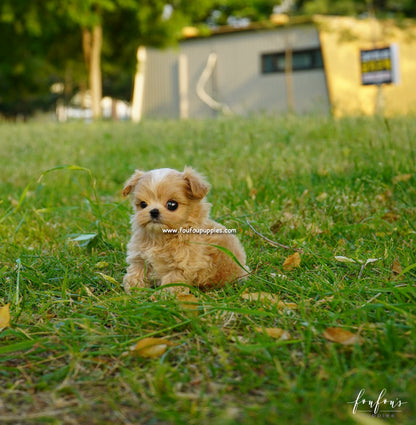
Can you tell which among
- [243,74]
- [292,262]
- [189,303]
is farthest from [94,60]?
[189,303]

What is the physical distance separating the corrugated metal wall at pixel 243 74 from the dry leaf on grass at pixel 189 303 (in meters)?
17.4

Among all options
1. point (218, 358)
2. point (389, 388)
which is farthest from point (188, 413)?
point (389, 388)

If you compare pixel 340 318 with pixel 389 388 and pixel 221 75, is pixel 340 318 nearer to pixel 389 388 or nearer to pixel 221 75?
pixel 389 388

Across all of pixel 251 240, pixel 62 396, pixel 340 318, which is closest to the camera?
pixel 62 396

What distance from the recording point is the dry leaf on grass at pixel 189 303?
236cm

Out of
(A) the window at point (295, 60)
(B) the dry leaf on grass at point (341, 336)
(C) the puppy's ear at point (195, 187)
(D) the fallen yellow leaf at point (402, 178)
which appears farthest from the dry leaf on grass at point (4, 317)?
(A) the window at point (295, 60)

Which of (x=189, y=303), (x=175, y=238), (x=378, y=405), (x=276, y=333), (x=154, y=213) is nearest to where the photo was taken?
(x=378, y=405)

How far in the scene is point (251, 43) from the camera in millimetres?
20750

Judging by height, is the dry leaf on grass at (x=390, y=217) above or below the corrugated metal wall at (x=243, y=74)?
below

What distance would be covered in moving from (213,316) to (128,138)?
7.07 meters

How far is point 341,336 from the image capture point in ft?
6.87

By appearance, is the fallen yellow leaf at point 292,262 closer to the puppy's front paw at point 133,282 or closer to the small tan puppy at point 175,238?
the small tan puppy at point 175,238

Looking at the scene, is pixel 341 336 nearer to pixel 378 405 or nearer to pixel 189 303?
pixel 378 405

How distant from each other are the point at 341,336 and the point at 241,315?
0.55 meters
